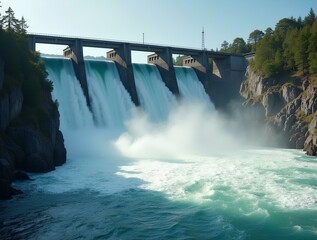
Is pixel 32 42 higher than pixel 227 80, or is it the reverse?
pixel 32 42

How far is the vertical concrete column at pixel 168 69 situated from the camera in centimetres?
5797

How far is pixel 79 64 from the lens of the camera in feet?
161

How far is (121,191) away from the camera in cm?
2481

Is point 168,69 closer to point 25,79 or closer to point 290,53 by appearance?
point 290,53

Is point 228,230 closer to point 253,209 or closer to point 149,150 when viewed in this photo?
point 253,209

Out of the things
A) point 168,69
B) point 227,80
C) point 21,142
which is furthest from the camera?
point 227,80

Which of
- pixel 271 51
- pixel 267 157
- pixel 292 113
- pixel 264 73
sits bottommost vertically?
pixel 267 157

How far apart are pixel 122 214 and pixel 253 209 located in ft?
26.4

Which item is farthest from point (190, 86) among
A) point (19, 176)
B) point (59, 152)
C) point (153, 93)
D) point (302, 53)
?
point (19, 176)

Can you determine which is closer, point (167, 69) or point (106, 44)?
point (106, 44)

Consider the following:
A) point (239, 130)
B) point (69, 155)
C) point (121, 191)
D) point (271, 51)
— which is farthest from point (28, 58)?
point (271, 51)

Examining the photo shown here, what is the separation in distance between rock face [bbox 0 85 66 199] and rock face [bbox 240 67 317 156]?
3081cm

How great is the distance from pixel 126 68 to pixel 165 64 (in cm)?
886

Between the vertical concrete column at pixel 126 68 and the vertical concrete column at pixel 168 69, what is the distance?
24.8ft
